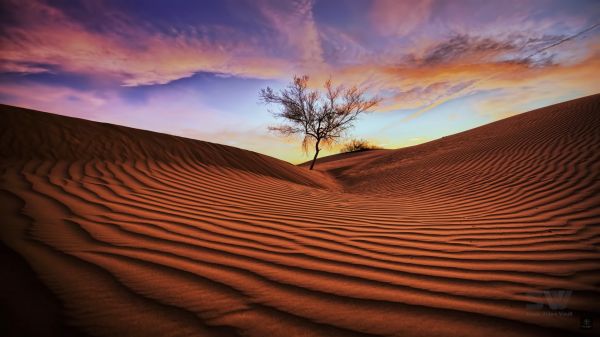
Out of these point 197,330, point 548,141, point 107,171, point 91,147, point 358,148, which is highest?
point 358,148

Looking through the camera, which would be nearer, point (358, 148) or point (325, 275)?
point (325, 275)

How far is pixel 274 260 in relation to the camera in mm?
1717

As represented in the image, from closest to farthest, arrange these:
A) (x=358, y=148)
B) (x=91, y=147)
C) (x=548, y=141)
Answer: (x=91, y=147) → (x=548, y=141) → (x=358, y=148)

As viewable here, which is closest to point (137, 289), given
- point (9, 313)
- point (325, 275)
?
point (9, 313)

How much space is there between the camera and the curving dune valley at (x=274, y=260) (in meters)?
1.10

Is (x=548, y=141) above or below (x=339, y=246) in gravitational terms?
above

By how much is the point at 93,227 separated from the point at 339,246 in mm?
1872

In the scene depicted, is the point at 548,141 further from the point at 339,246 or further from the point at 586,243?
the point at 339,246

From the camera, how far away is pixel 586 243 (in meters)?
2.28

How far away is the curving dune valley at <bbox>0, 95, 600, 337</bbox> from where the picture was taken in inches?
43.4

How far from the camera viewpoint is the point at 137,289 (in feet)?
4.09

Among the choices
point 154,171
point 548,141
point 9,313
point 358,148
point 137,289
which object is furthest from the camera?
point 358,148

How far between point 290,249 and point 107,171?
3722 millimetres

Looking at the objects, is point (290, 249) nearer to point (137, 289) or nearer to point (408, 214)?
point (137, 289)
